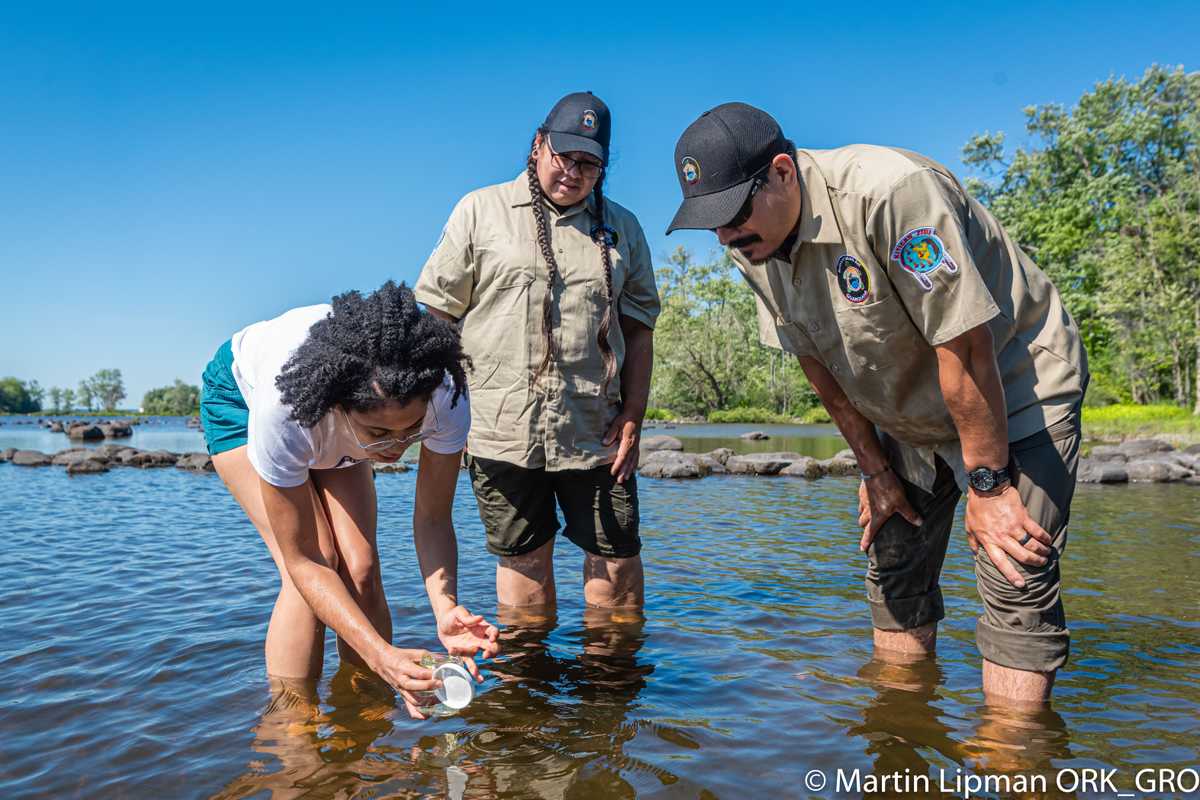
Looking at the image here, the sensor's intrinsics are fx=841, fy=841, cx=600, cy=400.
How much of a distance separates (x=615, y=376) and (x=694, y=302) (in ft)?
165

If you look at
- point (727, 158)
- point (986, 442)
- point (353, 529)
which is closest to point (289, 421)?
point (353, 529)

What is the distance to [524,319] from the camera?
4.38 meters

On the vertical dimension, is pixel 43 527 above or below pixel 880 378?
below

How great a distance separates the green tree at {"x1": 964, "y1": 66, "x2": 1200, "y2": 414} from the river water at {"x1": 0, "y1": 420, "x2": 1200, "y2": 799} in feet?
110

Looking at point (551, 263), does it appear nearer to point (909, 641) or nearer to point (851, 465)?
point (909, 641)

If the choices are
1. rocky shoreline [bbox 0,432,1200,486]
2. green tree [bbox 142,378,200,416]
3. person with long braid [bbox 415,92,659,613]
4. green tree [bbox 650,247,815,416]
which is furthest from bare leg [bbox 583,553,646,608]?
green tree [bbox 142,378,200,416]

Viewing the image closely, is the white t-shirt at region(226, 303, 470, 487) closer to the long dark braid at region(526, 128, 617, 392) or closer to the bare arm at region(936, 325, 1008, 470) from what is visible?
the long dark braid at region(526, 128, 617, 392)

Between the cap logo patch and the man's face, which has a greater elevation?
the cap logo patch

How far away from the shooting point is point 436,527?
347cm

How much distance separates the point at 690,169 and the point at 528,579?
9.08 feet

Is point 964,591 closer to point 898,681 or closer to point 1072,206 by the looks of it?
point 898,681

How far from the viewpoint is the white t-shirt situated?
2.94 m

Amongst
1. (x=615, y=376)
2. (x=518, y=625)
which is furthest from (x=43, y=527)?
(x=615, y=376)

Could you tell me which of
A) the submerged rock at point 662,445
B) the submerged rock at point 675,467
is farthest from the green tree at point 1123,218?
the submerged rock at point 675,467
